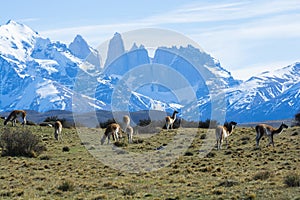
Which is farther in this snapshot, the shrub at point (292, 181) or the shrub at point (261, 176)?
the shrub at point (261, 176)

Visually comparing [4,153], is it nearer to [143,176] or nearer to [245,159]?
[143,176]

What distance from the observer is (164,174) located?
1029 inches

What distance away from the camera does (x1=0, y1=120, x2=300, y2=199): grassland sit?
2058 centimetres

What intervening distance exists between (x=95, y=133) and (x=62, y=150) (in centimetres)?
1183

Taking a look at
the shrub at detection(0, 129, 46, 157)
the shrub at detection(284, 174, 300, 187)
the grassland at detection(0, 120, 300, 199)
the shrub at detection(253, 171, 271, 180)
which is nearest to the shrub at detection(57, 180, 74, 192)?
the grassland at detection(0, 120, 300, 199)

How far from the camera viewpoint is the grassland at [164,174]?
810 inches

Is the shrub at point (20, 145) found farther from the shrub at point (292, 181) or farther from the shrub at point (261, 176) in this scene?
the shrub at point (292, 181)

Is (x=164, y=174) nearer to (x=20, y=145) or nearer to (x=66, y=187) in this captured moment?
(x=66, y=187)

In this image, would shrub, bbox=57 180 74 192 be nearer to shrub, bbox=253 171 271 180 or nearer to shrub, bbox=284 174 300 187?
shrub, bbox=253 171 271 180

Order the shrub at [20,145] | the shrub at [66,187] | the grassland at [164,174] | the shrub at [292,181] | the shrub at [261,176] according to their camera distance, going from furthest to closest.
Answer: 1. the shrub at [20,145]
2. the shrub at [261,176]
3. the shrub at [66,187]
4. the grassland at [164,174]
5. the shrub at [292,181]

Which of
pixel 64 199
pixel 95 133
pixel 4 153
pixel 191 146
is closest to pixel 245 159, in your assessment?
pixel 191 146

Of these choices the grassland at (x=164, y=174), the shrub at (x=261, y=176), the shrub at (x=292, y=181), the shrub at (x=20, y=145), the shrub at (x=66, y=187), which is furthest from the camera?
the shrub at (x=20, y=145)

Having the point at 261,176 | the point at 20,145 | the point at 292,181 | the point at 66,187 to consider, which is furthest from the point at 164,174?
the point at 20,145

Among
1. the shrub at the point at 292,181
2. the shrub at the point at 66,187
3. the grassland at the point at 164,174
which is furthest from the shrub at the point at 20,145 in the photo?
the shrub at the point at 292,181
